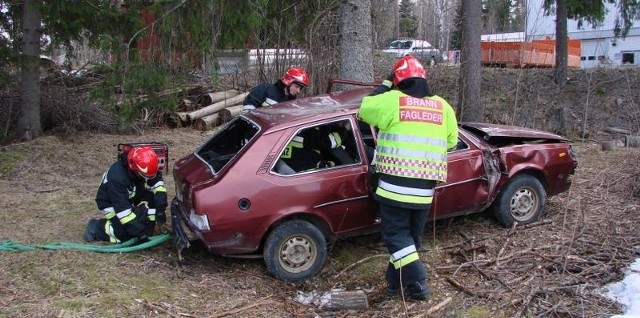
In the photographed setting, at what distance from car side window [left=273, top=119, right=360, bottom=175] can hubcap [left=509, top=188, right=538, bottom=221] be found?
1.90 m

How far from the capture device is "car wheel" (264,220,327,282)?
502 cm

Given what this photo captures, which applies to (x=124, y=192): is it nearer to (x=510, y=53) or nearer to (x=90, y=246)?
(x=90, y=246)

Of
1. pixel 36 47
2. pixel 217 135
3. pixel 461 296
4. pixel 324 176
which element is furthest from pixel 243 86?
pixel 461 296

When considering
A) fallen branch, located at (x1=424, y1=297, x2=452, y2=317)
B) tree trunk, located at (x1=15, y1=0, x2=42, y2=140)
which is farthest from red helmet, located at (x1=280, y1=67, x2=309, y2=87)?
tree trunk, located at (x1=15, y1=0, x2=42, y2=140)

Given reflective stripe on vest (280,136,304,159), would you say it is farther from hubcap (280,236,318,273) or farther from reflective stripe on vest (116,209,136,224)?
reflective stripe on vest (116,209,136,224)

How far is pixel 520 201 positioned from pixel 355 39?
312cm

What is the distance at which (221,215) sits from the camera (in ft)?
15.9

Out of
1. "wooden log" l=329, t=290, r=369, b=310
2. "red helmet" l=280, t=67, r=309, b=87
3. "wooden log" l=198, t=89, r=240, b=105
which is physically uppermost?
"red helmet" l=280, t=67, r=309, b=87

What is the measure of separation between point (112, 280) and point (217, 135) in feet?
5.95

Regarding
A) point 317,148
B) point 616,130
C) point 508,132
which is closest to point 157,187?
point 317,148

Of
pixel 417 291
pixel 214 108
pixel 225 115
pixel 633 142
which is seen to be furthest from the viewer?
pixel 214 108

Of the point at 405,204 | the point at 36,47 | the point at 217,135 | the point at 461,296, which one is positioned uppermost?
the point at 36,47

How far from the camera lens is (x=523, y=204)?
6.09m

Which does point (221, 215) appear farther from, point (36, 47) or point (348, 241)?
point (36, 47)
